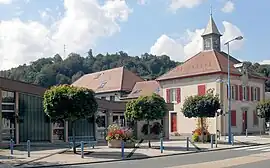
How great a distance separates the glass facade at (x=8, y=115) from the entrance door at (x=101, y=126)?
28.8 feet

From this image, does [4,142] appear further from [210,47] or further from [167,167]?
[210,47]

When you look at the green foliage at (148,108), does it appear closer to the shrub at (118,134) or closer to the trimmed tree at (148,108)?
the trimmed tree at (148,108)

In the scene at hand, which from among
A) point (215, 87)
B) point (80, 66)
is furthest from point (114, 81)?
point (80, 66)

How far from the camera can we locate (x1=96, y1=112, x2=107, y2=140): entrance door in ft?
123

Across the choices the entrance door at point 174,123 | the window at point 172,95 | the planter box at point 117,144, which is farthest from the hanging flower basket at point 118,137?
the window at point 172,95

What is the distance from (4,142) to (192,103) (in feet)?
51.6

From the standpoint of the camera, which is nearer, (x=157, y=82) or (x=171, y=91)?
(x=171, y=91)

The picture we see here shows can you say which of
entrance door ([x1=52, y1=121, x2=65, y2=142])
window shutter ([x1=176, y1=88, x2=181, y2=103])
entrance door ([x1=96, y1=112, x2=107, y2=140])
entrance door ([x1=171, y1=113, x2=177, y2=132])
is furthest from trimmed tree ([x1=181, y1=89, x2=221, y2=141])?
entrance door ([x1=171, y1=113, x2=177, y2=132])

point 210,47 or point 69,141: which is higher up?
point 210,47

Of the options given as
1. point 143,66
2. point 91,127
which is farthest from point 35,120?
point 143,66

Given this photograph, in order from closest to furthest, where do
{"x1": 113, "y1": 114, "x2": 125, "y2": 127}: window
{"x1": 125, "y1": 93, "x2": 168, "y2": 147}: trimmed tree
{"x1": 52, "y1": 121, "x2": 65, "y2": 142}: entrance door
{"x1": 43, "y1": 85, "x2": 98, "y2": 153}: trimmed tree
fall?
1. {"x1": 43, "y1": 85, "x2": 98, "y2": 153}: trimmed tree
2. {"x1": 125, "y1": 93, "x2": 168, "y2": 147}: trimmed tree
3. {"x1": 52, "y1": 121, "x2": 65, "y2": 142}: entrance door
4. {"x1": 113, "y1": 114, "x2": 125, "y2": 127}: window

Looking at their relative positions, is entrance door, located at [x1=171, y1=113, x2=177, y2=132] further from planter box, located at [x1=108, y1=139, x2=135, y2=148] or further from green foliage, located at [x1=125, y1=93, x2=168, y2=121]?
planter box, located at [x1=108, y1=139, x2=135, y2=148]

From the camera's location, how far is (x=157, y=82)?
59.9m

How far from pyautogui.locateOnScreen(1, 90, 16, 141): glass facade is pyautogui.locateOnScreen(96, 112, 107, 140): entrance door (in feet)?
28.8
